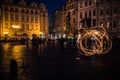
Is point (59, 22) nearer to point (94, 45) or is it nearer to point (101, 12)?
point (101, 12)

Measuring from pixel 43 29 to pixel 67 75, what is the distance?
79341 millimetres

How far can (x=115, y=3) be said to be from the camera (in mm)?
52625

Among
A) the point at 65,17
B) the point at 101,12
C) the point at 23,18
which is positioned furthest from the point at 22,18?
the point at 101,12

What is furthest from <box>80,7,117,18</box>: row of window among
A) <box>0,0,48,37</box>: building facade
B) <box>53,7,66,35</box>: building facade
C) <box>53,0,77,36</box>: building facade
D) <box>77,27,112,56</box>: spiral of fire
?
<box>0,0,48,37</box>: building facade

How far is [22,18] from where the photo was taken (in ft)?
273

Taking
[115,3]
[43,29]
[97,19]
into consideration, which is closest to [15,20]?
[43,29]

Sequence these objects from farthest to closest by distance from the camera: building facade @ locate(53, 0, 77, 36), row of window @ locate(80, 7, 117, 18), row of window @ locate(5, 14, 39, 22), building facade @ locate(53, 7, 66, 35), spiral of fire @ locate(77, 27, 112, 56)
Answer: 1. building facade @ locate(53, 7, 66, 35)
2. row of window @ locate(5, 14, 39, 22)
3. building facade @ locate(53, 0, 77, 36)
4. row of window @ locate(80, 7, 117, 18)
5. spiral of fire @ locate(77, 27, 112, 56)

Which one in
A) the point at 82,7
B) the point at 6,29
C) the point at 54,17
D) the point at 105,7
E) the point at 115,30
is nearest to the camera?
the point at 115,30

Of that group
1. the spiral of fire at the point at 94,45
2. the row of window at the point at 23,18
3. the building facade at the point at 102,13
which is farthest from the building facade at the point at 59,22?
the spiral of fire at the point at 94,45

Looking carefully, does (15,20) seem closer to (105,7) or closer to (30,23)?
(30,23)

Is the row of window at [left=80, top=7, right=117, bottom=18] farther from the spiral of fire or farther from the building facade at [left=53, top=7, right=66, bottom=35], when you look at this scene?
the building facade at [left=53, top=7, right=66, bottom=35]

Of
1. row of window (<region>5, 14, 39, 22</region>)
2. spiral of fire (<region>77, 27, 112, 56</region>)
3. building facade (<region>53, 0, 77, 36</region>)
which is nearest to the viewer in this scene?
spiral of fire (<region>77, 27, 112, 56</region>)

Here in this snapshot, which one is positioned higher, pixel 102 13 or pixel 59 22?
pixel 59 22

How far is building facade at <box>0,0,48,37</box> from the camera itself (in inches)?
3005
